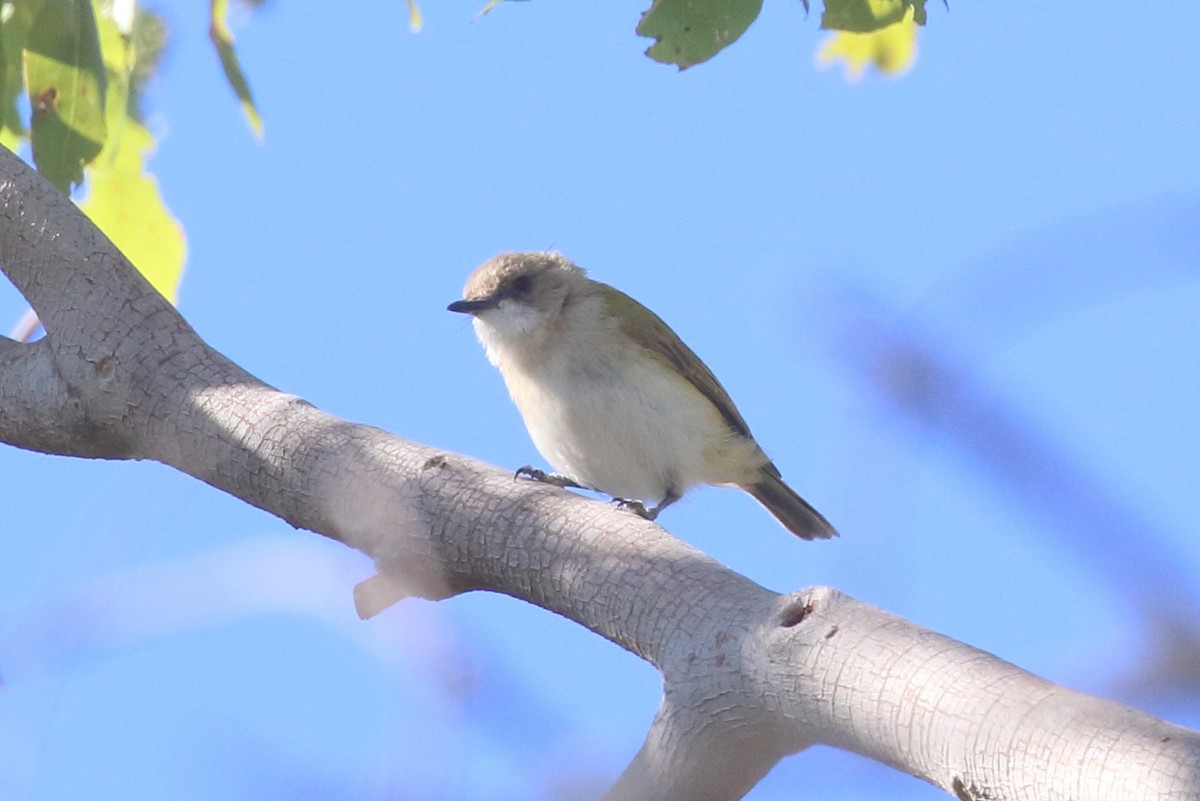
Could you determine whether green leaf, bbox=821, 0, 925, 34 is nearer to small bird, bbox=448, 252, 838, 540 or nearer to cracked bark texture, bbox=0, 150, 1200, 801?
cracked bark texture, bbox=0, 150, 1200, 801

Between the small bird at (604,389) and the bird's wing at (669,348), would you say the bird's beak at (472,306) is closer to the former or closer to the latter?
the small bird at (604,389)

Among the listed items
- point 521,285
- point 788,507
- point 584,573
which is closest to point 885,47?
point 521,285

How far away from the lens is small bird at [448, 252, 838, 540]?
5.85 meters

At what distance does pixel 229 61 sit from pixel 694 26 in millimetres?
1920

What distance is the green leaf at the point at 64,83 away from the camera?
166 inches

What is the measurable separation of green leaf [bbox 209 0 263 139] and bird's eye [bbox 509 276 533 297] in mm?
1954

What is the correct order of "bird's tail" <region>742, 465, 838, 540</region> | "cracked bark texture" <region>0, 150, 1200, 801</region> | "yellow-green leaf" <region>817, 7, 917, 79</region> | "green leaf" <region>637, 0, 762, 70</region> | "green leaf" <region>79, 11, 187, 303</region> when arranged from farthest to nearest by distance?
"bird's tail" <region>742, 465, 838, 540</region> → "yellow-green leaf" <region>817, 7, 917, 79</region> → "green leaf" <region>79, 11, 187, 303</region> → "green leaf" <region>637, 0, 762, 70</region> → "cracked bark texture" <region>0, 150, 1200, 801</region>

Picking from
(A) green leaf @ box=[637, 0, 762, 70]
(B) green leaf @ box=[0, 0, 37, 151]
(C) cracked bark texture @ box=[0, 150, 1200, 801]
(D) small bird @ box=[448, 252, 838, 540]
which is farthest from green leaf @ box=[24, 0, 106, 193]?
(D) small bird @ box=[448, 252, 838, 540]

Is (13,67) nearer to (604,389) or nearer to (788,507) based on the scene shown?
(604,389)

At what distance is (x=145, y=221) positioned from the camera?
468cm

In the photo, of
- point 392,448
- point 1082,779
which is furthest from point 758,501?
point 1082,779

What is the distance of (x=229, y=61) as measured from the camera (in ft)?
15.3

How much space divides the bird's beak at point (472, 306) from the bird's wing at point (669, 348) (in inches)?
20.5

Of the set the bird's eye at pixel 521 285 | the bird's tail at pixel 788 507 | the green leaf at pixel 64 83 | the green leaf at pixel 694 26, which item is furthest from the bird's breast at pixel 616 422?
the green leaf at pixel 694 26
